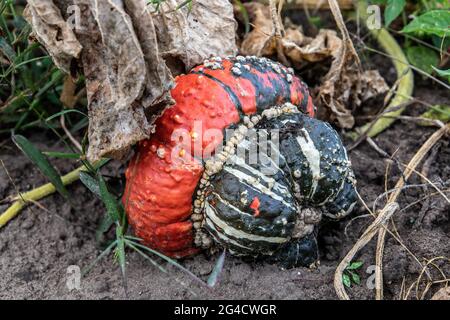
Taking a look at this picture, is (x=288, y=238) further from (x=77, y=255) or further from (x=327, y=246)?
(x=77, y=255)

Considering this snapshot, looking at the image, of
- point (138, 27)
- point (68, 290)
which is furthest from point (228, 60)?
point (68, 290)

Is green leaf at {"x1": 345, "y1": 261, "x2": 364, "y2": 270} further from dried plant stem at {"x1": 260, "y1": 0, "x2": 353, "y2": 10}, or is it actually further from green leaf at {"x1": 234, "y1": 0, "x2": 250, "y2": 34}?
dried plant stem at {"x1": 260, "y1": 0, "x2": 353, "y2": 10}

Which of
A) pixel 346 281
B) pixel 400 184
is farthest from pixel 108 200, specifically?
pixel 400 184

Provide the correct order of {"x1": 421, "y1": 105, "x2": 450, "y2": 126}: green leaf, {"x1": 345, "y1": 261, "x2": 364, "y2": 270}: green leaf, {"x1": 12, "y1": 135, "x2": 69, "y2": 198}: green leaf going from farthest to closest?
{"x1": 421, "y1": 105, "x2": 450, "y2": 126}: green leaf < {"x1": 12, "y1": 135, "x2": 69, "y2": 198}: green leaf < {"x1": 345, "y1": 261, "x2": 364, "y2": 270}: green leaf

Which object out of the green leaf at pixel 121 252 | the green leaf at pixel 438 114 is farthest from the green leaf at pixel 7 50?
the green leaf at pixel 438 114

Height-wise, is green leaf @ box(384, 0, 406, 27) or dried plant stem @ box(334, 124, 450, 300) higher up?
green leaf @ box(384, 0, 406, 27)

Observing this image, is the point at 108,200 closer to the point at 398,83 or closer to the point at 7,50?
the point at 7,50

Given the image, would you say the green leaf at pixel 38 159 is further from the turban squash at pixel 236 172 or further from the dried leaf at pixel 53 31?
the dried leaf at pixel 53 31

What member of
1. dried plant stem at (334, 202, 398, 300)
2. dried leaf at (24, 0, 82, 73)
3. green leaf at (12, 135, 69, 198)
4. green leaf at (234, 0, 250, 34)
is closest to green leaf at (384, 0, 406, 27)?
green leaf at (234, 0, 250, 34)
